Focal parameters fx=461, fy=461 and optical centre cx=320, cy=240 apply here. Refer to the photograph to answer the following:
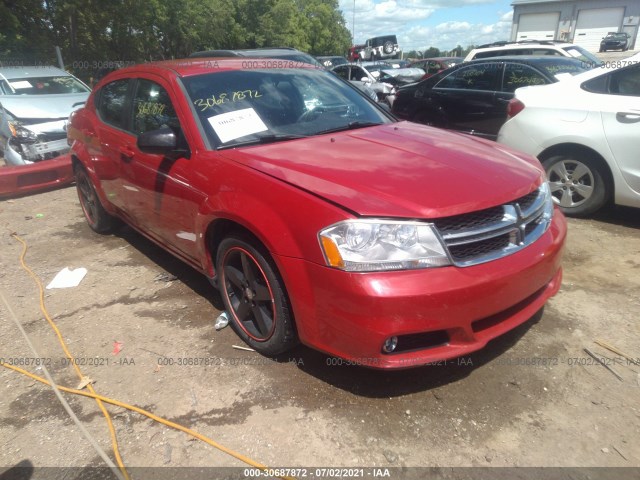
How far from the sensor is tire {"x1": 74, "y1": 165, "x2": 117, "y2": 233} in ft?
15.5

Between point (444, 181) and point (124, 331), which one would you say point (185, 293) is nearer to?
point (124, 331)

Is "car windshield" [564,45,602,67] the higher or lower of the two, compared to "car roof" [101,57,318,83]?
lower

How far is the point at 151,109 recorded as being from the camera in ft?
11.2

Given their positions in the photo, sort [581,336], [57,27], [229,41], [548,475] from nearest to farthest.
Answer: [548,475]
[581,336]
[57,27]
[229,41]

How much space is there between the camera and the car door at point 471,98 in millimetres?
6418

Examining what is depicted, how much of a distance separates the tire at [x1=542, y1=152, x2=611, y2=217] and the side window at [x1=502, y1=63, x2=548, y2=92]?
217 cm

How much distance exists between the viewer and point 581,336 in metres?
2.85

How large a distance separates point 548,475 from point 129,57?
2474cm

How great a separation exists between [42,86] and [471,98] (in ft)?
24.9

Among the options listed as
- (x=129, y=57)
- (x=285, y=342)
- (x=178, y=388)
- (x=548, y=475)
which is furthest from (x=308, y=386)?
(x=129, y=57)

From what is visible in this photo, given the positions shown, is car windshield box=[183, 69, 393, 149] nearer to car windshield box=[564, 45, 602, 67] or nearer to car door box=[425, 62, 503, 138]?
car door box=[425, 62, 503, 138]

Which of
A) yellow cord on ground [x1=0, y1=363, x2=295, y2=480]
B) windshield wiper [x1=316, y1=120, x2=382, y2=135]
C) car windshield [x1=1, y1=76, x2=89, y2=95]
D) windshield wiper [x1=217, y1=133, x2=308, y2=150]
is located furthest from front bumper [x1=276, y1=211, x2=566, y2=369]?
car windshield [x1=1, y1=76, x2=89, y2=95]

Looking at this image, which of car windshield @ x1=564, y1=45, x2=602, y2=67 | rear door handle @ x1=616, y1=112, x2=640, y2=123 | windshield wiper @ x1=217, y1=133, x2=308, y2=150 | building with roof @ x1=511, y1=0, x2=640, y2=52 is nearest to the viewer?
windshield wiper @ x1=217, y1=133, x2=308, y2=150

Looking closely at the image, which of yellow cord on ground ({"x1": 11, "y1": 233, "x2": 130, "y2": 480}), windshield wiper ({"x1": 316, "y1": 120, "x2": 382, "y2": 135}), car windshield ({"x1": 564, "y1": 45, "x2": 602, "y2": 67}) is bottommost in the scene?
yellow cord on ground ({"x1": 11, "y1": 233, "x2": 130, "y2": 480})
